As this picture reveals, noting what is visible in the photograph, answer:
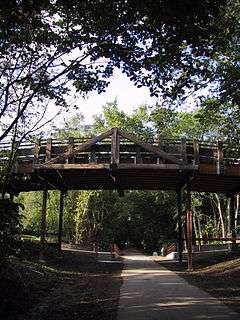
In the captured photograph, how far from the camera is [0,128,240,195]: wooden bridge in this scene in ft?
63.2

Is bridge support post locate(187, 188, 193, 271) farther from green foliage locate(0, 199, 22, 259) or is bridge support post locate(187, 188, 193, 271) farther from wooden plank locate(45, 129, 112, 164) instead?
green foliage locate(0, 199, 22, 259)

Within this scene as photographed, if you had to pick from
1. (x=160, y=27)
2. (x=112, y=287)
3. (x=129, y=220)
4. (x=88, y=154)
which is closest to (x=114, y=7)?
(x=160, y=27)

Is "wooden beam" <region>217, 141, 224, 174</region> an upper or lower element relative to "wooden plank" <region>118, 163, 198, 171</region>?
upper

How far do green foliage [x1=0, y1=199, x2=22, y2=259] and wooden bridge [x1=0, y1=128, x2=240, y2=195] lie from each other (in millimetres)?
9981

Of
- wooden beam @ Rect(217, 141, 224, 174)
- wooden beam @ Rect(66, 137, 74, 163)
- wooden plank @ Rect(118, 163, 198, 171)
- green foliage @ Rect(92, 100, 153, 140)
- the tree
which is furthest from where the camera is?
green foliage @ Rect(92, 100, 153, 140)

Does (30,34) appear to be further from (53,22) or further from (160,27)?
(160,27)

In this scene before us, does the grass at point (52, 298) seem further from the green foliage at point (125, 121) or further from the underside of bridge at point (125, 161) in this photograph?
the green foliage at point (125, 121)

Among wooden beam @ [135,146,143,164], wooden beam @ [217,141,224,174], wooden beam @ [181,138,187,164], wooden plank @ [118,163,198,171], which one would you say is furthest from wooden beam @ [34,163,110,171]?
wooden beam @ [217,141,224,174]

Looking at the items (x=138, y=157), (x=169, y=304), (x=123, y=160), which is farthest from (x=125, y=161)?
(x=169, y=304)

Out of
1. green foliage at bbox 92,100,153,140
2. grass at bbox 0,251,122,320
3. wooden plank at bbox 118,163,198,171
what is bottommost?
grass at bbox 0,251,122,320

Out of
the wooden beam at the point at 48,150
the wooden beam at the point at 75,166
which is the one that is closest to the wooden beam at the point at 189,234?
the wooden beam at the point at 75,166

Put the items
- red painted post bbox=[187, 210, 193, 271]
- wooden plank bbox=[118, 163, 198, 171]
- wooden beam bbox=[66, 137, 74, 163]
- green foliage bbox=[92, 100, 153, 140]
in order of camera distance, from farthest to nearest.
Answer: green foliage bbox=[92, 100, 153, 140], red painted post bbox=[187, 210, 193, 271], wooden beam bbox=[66, 137, 74, 163], wooden plank bbox=[118, 163, 198, 171]

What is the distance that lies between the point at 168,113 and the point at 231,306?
245 inches

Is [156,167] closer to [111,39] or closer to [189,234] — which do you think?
[189,234]
